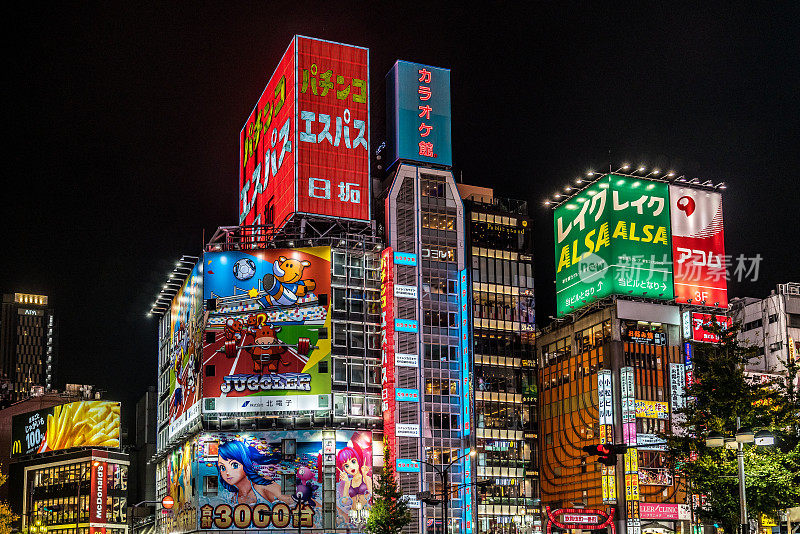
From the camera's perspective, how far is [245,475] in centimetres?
9425

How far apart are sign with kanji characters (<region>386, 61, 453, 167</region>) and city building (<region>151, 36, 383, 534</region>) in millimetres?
4605

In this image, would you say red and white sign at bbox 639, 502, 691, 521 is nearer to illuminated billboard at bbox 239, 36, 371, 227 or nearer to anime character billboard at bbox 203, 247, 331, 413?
anime character billboard at bbox 203, 247, 331, 413

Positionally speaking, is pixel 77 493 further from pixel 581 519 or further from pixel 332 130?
pixel 581 519

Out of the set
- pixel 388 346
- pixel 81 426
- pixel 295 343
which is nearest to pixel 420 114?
pixel 388 346

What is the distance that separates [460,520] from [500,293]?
29521 mm

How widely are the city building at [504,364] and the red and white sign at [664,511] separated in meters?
15.7

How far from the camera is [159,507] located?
120 metres

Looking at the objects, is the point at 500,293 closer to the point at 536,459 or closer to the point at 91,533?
the point at 536,459

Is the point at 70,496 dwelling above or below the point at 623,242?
below

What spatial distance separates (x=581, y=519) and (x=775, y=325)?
82854 mm

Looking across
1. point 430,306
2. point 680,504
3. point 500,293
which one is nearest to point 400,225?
point 430,306

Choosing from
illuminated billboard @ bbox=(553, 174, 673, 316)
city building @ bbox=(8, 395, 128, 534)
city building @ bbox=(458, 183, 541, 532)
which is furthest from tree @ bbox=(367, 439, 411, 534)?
city building @ bbox=(8, 395, 128, 534)

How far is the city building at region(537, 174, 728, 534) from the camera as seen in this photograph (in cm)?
10412

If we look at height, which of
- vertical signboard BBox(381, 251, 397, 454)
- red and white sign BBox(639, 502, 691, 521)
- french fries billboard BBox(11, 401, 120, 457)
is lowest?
red and white sign BBox(639, 502, 691, 521)
